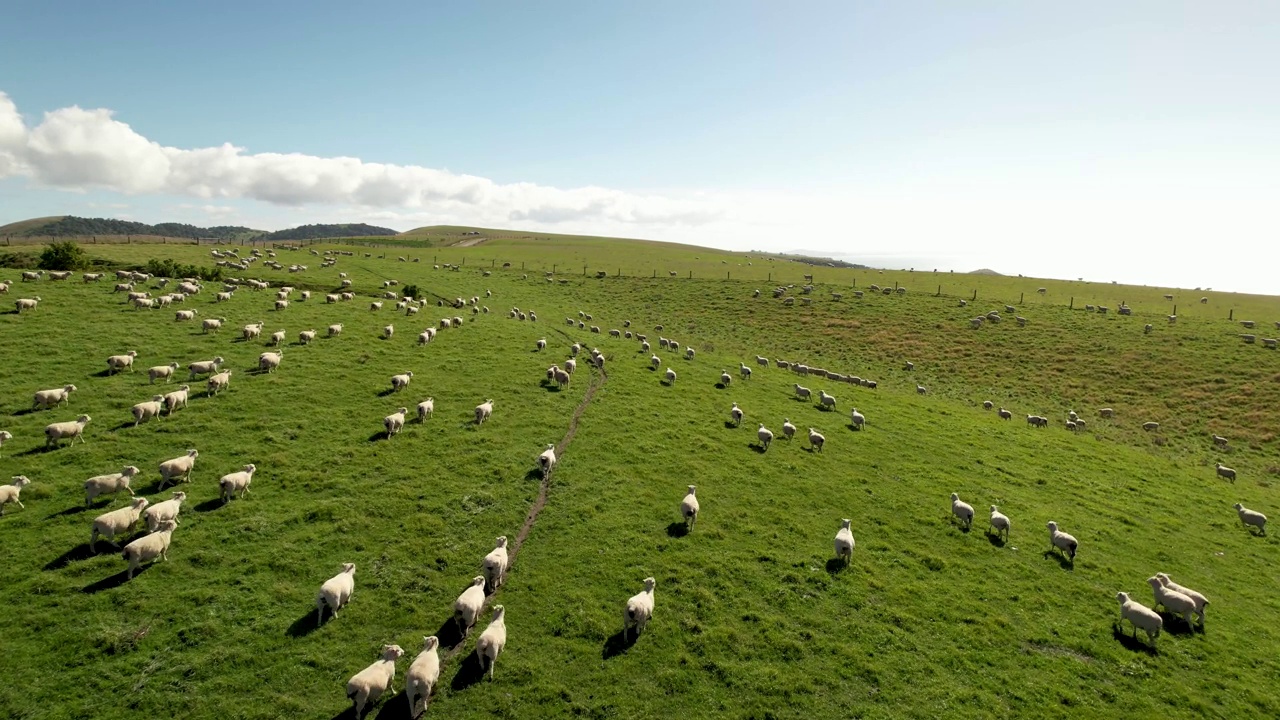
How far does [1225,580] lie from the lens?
21.4 metres

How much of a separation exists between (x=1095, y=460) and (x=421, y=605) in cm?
3885

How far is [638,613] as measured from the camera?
15.4m

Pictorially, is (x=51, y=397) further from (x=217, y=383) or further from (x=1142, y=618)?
(x=1142, y=618)

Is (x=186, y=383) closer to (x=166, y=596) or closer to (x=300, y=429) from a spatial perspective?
(x=300, y=429)

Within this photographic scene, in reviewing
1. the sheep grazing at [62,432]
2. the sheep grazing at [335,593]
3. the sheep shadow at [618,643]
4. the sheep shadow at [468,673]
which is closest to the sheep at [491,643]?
the sheep shadow at [468,673]

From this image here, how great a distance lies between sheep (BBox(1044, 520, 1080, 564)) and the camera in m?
21.1

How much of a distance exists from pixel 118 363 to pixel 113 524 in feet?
60.9

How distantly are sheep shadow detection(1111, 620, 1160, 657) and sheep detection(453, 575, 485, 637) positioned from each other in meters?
19.6

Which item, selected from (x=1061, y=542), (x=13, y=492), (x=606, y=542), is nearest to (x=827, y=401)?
(x=1061, y=542)

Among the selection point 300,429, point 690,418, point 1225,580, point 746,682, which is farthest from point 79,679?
point 1225,580

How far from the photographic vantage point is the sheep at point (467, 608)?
14977mm

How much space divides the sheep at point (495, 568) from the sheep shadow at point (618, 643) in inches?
164

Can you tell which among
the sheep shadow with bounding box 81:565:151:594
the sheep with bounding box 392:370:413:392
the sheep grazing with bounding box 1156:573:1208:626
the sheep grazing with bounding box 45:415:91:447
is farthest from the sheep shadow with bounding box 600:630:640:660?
the sheep grazing with bounding box 45:415:91:447

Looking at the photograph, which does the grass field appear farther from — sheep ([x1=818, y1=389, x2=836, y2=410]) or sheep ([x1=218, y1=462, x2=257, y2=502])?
sheep ([x1=818, y1=389, x2=836, y2=410])
